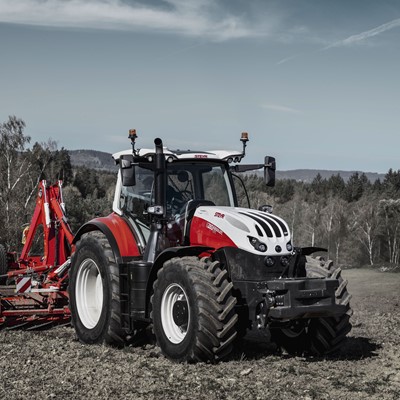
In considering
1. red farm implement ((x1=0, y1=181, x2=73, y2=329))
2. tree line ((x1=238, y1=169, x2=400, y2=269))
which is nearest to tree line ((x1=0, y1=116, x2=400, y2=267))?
tree line ((x1=238, y1=169, x2=400, y2=269))

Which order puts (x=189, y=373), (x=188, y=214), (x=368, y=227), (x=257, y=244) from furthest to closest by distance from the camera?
1. (x=368, y=227)
2. (x=188, y=214)
3. (x=257, y=244)
4. (x=189, y=373)

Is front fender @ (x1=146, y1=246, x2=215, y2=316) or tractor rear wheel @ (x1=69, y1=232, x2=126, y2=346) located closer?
front fender @ (x1=146, y1=246, x2=215, y2=316)

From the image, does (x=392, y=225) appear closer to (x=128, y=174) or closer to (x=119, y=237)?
(x=119, y=237)

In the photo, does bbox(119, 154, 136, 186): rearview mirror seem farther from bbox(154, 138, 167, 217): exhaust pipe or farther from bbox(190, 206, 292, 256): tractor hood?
bbox(190, 206, 292, 256): tractor hood

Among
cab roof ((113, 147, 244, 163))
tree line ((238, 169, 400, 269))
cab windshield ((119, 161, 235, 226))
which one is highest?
cab roof ((113, 147, 244, 163))

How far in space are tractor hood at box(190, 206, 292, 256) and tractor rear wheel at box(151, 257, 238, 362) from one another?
0.47m

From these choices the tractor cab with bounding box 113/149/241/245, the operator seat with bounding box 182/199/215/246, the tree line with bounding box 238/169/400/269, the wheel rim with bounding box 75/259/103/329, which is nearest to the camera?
the operator seat with bounding box 182/199/215/246

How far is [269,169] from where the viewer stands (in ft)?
31.8

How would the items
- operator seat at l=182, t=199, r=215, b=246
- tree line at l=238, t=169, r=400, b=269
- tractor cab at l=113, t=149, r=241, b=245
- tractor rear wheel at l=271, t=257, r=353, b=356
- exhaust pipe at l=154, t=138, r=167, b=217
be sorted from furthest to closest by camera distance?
tree line at l=238, t=169, r=400, b=269 < tractor cab at l=113, t=149, r=241, b=245 < operator seat at l=182, t=199, r=215, b=246 < exhaust pipe at l=154, t=138, r=167, b=217 < tractor rear wheel at l=271, t=257, r=353, b=356

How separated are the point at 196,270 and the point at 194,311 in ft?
1.47

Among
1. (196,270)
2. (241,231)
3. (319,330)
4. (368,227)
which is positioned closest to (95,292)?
(196,270)

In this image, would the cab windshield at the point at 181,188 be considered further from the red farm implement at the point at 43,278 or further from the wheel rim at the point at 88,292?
the red farm implement at the point at 43,278

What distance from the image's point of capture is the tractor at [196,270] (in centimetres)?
788

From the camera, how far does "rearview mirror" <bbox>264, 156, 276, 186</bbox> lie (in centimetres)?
966
